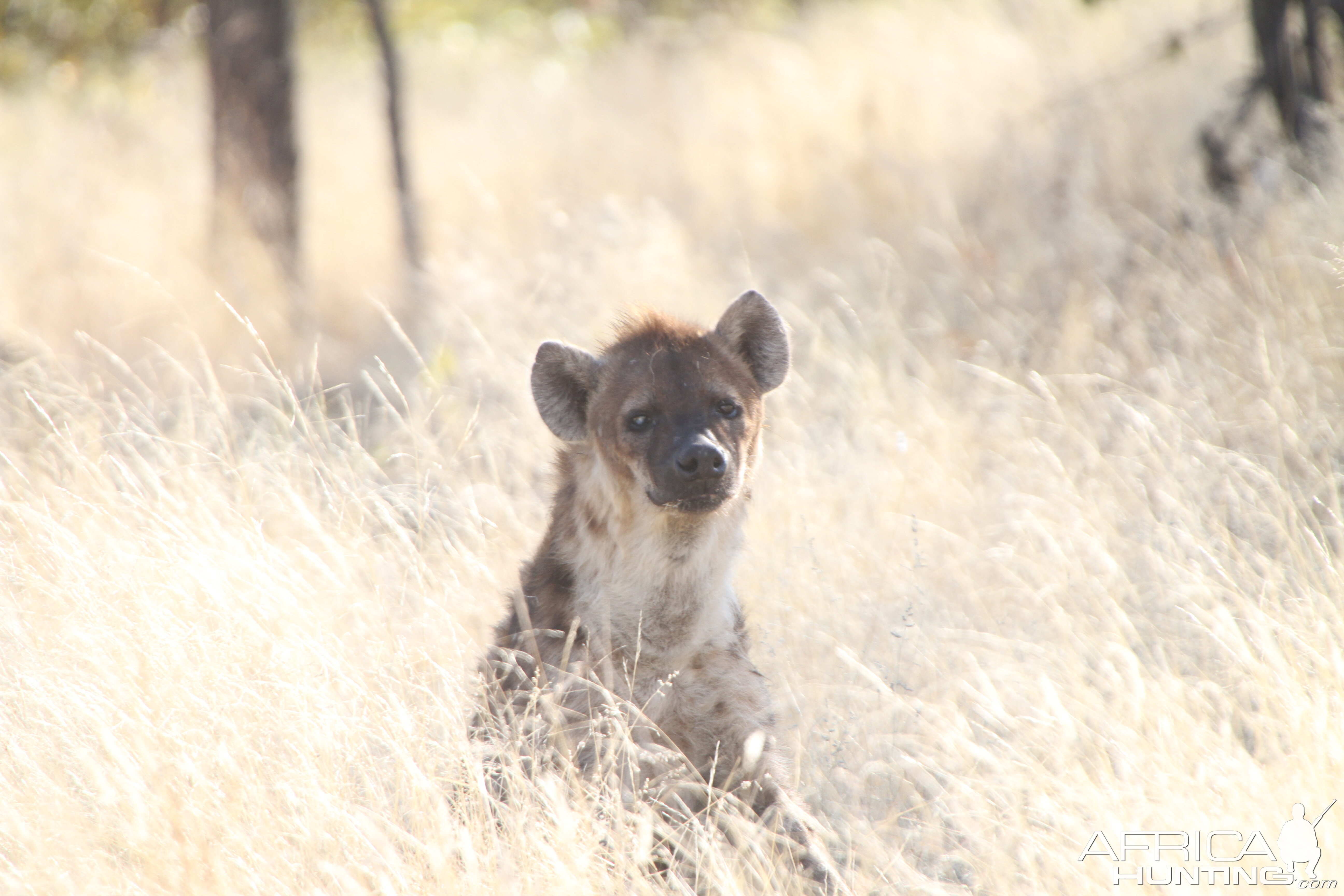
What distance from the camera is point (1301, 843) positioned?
2.47 m

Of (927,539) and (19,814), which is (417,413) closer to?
(927,539)

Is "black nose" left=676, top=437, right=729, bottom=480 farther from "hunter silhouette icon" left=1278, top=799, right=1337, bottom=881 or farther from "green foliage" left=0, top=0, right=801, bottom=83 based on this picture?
"green foliage" left=0, top=0, right=801, bottom=83

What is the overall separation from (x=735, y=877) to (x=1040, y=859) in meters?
0.68

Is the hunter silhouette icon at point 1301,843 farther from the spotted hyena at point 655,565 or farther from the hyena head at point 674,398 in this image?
the hyena head at point 674,398

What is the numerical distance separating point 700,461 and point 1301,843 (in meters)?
1.52

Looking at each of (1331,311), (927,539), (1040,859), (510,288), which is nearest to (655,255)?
(510,288)

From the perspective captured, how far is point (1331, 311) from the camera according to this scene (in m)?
4.93

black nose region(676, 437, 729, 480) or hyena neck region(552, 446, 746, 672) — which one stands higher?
black nose region(676, 437, 729, 480)

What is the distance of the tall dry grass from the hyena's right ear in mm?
505

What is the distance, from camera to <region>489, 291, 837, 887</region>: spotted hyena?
10.2 feet

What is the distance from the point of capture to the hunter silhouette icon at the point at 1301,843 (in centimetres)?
244

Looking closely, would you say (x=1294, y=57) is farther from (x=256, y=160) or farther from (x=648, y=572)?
(x=256, y=160)

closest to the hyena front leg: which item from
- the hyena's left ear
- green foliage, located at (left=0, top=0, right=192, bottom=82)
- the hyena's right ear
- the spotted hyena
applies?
the spotted hyena

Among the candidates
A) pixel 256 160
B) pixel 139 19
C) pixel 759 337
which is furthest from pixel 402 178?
pixel 139 19
